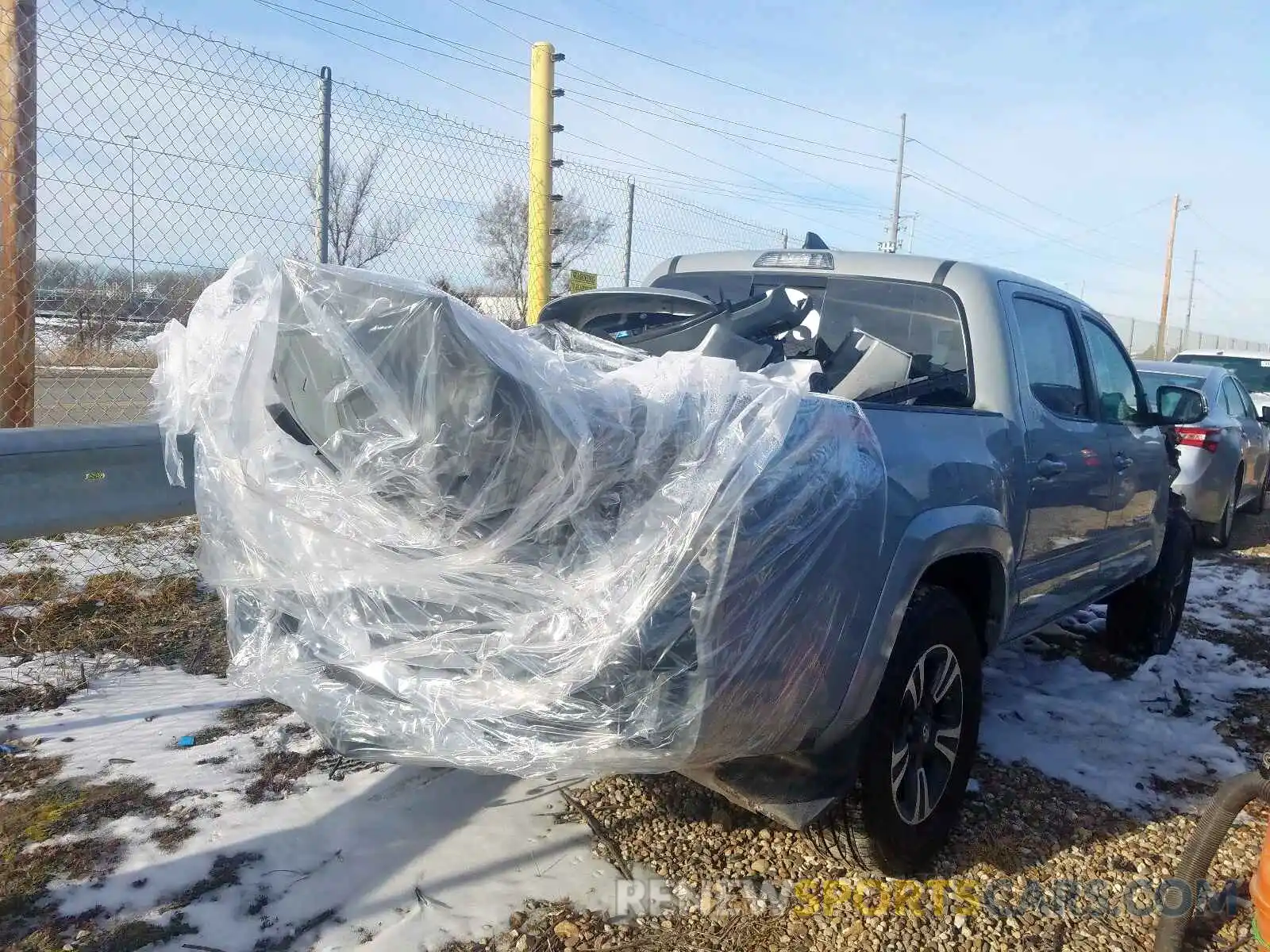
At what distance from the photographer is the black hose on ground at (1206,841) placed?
2.34 m

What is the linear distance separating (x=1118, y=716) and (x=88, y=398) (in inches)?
183

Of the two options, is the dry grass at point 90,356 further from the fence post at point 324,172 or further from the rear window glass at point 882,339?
the rear window glass at point 882,339

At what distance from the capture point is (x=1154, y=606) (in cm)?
502

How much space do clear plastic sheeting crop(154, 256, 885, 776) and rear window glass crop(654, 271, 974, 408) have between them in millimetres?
746

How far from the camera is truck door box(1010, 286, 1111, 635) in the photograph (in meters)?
3.36

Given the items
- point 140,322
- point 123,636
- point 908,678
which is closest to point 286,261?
point 908,678

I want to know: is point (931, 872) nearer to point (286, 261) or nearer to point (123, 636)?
point (286, 261)

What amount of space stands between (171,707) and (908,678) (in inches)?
106

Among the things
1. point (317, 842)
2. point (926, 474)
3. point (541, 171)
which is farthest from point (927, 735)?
point (541, 171)

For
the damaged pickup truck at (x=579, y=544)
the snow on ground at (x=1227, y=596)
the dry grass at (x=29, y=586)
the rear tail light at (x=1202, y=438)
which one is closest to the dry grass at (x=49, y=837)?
the damaged pickup truck at (x=579, y=544)

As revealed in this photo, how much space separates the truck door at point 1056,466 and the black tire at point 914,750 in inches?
23.9

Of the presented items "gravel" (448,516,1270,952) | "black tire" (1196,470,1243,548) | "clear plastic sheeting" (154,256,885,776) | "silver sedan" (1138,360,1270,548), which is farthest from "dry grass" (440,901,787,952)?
"black tire" (1196,470,1243,548)

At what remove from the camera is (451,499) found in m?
1.97

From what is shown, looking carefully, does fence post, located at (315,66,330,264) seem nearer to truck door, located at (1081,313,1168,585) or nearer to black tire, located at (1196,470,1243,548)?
truck door, located at (1081,313,1168,585)
